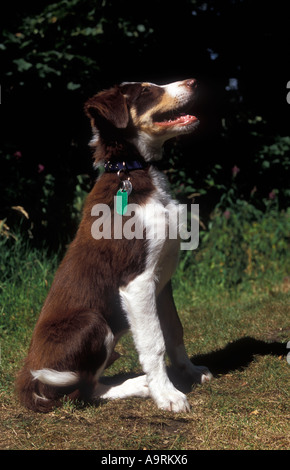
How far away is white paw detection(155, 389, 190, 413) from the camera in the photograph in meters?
2.96

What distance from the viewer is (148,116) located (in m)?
3.31

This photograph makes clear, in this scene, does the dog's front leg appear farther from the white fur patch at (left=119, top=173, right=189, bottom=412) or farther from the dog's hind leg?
the dog's hind leg

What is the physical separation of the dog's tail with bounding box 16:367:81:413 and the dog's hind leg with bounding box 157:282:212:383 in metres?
0.67

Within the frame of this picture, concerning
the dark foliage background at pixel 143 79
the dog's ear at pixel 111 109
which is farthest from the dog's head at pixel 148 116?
the dark foliage background at pixel 143 79

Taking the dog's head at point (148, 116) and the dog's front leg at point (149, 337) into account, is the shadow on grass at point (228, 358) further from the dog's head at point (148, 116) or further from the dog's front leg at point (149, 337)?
the dog's head at point (148, 116)

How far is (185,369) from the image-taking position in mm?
3447

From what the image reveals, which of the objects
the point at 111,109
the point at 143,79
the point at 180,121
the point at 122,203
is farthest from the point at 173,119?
the point at 143,79

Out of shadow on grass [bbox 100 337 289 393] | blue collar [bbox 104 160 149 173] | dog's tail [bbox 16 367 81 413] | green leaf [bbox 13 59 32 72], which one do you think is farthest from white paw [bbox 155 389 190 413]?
green leaf [bbox 13 59 32 72]

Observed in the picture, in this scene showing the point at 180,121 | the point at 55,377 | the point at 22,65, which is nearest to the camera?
the point at 55,377

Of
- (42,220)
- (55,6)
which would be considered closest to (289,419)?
(42,220)

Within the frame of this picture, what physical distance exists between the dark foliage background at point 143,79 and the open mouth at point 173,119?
247 centimetres

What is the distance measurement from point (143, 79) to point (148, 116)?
10.5ft

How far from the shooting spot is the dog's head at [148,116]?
329cm

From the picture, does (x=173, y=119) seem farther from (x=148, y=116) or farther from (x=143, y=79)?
(x=143, y=79)
